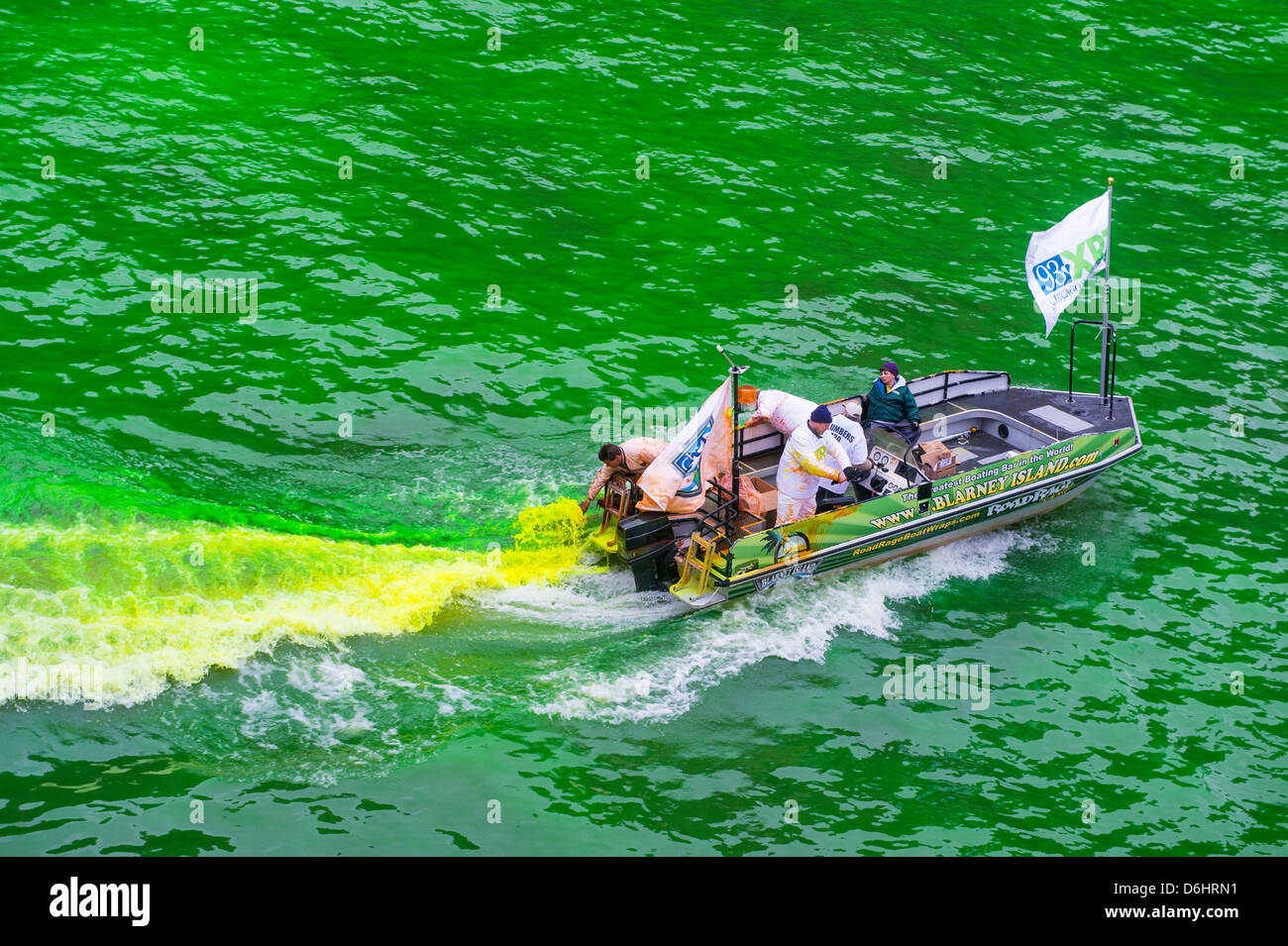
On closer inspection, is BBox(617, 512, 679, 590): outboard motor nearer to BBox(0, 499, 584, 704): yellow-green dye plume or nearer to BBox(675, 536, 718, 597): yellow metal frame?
BBox(675, 536, 718, 597): yellow metal frame

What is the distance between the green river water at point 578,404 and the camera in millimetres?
13359

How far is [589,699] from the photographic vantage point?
1421cm

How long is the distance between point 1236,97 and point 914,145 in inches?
310

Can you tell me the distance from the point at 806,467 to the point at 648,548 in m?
2.24

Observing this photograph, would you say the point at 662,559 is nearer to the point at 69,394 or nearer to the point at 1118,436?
the point at 1118,436

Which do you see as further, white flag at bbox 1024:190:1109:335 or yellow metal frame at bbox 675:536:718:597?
white flag at bbox 1024:190:1109:335

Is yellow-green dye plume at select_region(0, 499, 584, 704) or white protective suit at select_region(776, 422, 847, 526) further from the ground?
white protective suit at select_region(776, 422, 847, 526)

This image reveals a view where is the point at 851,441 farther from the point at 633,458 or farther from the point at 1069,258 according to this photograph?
the point at 1069,258

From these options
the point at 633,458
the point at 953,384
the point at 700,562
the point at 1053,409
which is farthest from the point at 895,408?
the point at 700,562

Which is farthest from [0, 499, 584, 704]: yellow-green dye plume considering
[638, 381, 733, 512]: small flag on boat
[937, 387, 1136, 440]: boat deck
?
[937, 387, 1136, 440]: boat deck

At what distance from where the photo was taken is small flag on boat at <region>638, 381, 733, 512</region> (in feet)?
51.8

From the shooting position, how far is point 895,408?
1772 cm

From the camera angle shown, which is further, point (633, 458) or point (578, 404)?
point (578, 404)

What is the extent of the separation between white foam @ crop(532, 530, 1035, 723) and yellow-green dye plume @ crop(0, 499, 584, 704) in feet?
6.58
